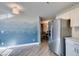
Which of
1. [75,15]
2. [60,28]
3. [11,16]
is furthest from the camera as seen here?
[60,28]

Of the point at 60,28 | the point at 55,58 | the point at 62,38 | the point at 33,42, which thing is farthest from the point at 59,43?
the point at 55,58

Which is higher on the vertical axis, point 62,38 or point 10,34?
point 10,34

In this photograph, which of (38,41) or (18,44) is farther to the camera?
(38,41)

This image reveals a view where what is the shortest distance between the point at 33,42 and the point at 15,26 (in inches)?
18.1

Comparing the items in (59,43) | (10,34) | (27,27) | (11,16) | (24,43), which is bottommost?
(59,43)

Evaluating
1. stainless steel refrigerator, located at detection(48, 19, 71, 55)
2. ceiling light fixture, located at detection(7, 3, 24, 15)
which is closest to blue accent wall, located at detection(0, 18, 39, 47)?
ceiling light fixture, located at detection(7, 3, 24, 15)

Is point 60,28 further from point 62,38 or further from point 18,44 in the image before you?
point 18,44

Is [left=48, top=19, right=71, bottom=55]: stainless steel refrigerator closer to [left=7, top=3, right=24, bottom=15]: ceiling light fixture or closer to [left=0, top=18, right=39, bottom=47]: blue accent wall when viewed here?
[left=0, top=18, right=39, bottom=47]: blue accent wall

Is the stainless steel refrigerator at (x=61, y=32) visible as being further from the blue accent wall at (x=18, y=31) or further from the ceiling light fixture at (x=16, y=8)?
the ceiling light fixture at (x=16, y=8)

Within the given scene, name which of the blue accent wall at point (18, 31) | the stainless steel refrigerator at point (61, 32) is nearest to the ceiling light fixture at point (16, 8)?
the blue accent wall at point (18, 31)

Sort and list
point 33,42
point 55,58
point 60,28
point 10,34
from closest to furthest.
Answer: point 55,58, point 10,34, point 33,42, point 60,28

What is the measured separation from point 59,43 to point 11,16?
66.6 inches

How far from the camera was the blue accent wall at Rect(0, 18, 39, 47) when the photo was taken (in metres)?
1.64

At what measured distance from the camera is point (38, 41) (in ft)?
6.41
